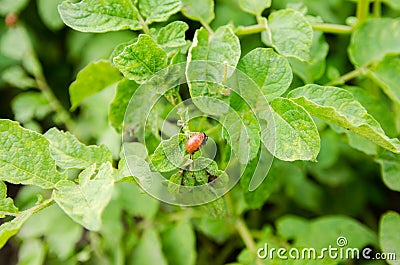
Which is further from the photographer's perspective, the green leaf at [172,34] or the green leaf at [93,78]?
the green leaf at [93,78]

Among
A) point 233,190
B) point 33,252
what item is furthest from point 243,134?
point 33,252

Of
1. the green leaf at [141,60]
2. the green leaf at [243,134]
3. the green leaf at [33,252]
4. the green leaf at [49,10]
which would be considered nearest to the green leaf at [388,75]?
the green leaf at [243,134]

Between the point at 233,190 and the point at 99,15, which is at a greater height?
the point at 99,15

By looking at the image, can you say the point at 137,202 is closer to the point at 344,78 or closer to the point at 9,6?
the point at 344,78

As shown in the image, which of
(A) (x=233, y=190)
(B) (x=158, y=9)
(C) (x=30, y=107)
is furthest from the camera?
(C) (x=30, y=107)

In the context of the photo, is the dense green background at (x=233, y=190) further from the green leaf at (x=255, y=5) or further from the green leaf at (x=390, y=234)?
the green leaf at (x=255, y=5)

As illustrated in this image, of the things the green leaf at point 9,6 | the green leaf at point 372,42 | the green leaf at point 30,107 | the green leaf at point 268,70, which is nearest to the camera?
the green leaf at point 268,70
